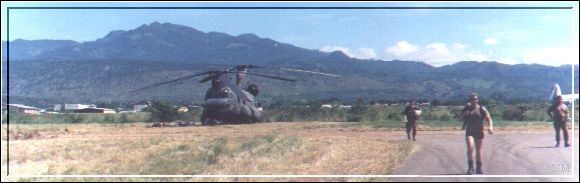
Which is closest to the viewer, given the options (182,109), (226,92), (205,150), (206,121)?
(205,150)

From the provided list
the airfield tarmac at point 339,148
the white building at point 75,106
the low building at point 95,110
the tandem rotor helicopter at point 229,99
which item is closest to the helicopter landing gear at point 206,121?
the tandem rotor helicopter at point 229,99

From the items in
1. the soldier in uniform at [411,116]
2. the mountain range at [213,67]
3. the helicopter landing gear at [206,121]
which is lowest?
the helicopter landing gear at [206,121]

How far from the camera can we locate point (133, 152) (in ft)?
44.3

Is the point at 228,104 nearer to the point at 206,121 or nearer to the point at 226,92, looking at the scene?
the point at 226,92

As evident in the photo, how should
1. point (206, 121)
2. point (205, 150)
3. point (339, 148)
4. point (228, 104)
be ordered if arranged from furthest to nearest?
point (228, 104), point (206, 121), point (205, 150), point (339, 148)

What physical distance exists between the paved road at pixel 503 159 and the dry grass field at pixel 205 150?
560 millimetres

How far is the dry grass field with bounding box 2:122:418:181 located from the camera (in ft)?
37.8

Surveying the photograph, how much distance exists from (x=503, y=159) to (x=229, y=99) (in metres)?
9.64

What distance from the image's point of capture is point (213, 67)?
15.3m

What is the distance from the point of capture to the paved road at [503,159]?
1061cm

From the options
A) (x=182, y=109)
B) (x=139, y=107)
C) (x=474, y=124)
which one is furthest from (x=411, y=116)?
(x=139, y=107)

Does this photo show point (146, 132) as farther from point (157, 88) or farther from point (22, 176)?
point (22, 176)

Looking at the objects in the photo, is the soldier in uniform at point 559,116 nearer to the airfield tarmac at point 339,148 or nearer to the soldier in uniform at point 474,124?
the airfield tarmac at point 339,148

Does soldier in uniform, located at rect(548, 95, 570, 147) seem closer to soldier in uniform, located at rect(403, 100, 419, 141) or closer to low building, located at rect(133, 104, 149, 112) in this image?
soldier in uniform, located at rect(403, 100, 419, 141)
